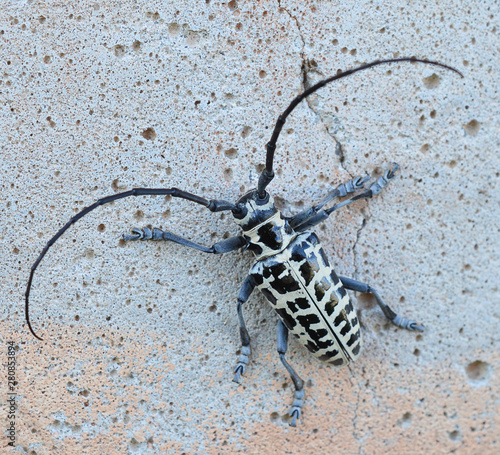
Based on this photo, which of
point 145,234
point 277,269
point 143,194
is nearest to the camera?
point 143,194

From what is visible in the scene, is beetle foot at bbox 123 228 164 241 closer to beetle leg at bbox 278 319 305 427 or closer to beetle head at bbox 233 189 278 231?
beetle head at bbox 233 189 278 231

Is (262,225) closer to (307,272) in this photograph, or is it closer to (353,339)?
(307,272)

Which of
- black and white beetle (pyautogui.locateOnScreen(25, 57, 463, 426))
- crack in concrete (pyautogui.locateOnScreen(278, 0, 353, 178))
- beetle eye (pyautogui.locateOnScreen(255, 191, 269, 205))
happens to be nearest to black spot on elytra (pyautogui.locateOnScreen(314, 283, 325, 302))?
black and white beetle (pyautogui.locateOnScreen(25, 57, 463, 426))

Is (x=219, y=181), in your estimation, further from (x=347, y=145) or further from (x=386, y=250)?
(x=386, y=250)

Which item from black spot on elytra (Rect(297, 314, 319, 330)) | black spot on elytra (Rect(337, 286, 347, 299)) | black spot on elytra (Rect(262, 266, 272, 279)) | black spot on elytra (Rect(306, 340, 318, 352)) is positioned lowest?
black spot on elytra (Rect(306, 340, 318, 352))

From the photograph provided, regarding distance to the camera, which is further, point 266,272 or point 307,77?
point 307,77

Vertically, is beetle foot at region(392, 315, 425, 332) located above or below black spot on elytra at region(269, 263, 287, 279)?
below

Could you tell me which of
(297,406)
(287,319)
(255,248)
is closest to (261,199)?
(255,248)

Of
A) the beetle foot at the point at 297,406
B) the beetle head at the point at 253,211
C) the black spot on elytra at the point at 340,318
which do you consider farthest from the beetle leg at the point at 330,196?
the beetle foot at the point at 297,406
